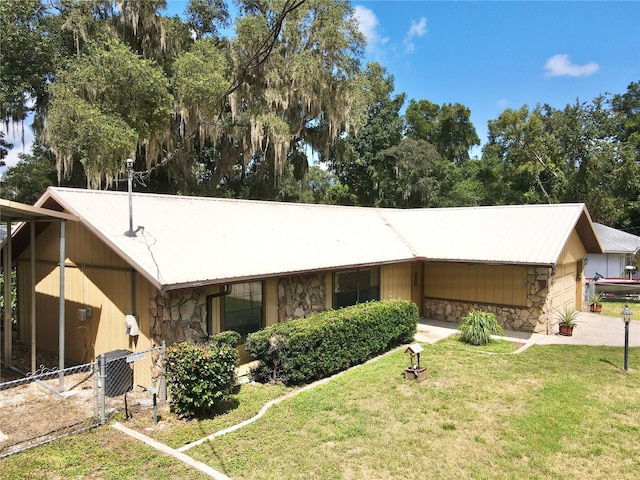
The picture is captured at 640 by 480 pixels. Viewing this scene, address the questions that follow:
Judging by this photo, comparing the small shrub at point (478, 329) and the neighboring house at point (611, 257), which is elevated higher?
the neighboring house at point (611, 257)

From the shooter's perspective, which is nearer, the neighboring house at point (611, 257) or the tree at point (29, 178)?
the tree at point (29, 178)

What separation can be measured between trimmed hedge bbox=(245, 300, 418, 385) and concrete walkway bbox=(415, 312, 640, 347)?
7.41 ft

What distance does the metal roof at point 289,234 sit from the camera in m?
7.86

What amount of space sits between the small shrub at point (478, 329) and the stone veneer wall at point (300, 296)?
384 cm

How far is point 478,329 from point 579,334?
3.65 metres

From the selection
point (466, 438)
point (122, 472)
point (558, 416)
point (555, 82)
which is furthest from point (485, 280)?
point (555, 82)

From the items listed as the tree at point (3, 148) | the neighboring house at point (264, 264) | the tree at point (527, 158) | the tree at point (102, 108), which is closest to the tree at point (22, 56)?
the tree at point (102, 108)

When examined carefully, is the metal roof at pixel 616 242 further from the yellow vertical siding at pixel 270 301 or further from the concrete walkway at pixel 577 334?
the yellow vertical siding at pixel 270 301

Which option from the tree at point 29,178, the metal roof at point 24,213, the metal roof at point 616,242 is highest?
the tree at point 29,178

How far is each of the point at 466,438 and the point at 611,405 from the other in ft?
9.72

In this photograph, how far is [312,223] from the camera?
12.7 meters

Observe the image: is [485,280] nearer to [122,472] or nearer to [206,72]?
A: [122,472]

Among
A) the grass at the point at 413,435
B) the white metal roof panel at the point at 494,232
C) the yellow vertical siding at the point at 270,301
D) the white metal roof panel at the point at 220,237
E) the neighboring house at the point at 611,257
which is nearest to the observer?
the grass at the point at 413,435

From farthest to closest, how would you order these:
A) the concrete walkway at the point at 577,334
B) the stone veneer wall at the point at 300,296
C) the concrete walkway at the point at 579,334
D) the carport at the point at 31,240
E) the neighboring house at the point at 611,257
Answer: the neighboring house at the point at 611,257
the concrete walkway at the point at 579,334
the concrete walkway at the point at 577,334
the stone veneer wall at the point at 300,296
the carport at the point at 31,240
